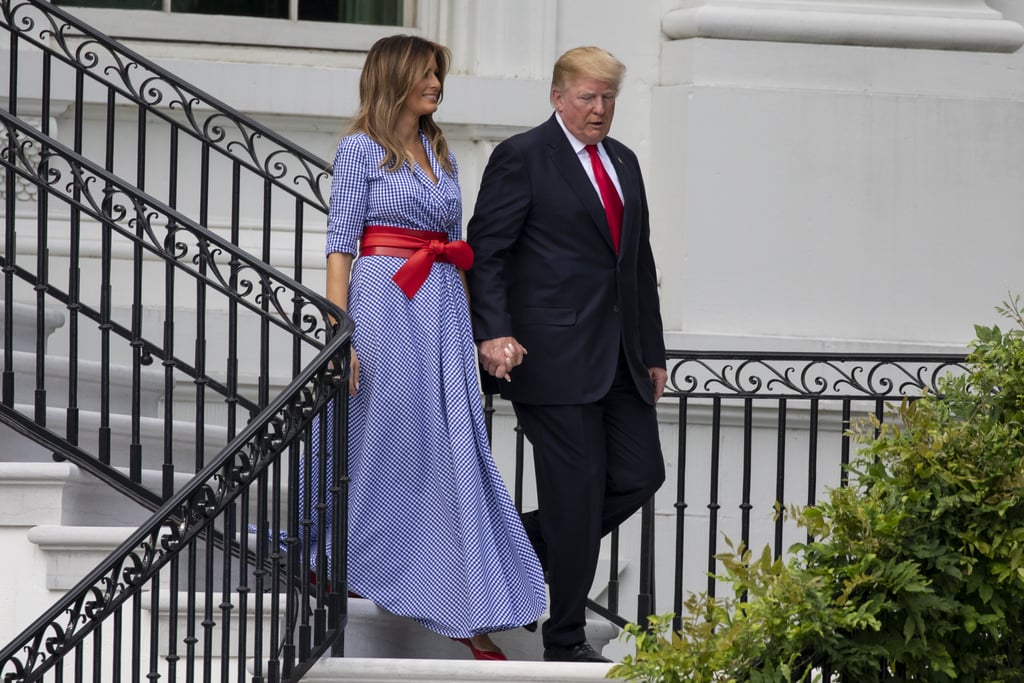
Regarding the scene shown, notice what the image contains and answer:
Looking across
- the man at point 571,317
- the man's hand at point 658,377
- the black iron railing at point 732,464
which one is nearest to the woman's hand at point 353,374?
the man at point 571,317

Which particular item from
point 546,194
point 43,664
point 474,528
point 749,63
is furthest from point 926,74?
point 43,664

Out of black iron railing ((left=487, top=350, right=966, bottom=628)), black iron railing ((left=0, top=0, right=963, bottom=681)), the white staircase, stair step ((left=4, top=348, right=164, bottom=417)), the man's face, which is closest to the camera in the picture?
black iron railing ((left=0, top=0, right=963, bottom=681))

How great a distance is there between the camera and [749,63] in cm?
777

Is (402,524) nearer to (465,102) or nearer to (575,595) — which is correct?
(575,595)

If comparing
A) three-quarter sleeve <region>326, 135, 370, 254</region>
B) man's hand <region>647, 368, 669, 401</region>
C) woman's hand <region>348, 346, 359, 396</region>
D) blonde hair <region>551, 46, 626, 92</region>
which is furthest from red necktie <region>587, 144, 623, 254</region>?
woman's hand <region>348, 346, 359, 396</region>

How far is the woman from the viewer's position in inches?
201

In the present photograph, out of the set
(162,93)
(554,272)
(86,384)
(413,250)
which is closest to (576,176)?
(554,272)

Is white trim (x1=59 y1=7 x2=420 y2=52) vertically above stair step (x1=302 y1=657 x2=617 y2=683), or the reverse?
white trim (x1=59 y1=7 x2=420 y2=52)

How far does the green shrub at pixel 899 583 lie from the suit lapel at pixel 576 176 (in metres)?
1.35

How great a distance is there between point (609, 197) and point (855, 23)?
123 inches

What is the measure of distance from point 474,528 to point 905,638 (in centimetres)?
157

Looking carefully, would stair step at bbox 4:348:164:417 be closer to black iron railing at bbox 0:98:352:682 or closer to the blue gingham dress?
black iron railing at bbox 0:98:352:682

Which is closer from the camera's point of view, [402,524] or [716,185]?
[402,524]

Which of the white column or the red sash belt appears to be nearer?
the red sash belt
